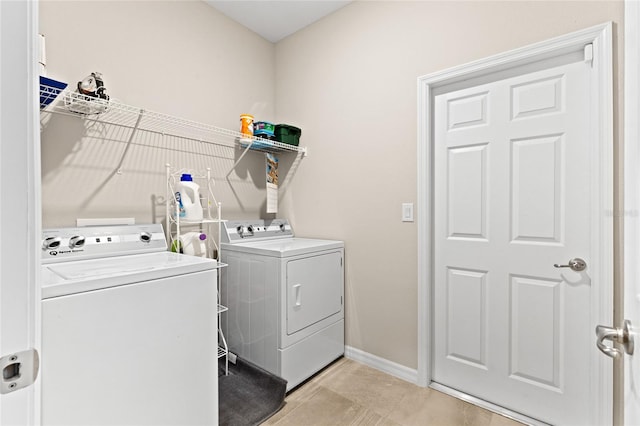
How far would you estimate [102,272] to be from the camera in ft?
3.81

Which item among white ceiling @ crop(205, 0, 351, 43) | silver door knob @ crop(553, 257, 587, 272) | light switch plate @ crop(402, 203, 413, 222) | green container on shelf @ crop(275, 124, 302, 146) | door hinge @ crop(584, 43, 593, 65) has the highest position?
white ceiling @ crop(205, 0, 351, 43)

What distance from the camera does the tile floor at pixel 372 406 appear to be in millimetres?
1647

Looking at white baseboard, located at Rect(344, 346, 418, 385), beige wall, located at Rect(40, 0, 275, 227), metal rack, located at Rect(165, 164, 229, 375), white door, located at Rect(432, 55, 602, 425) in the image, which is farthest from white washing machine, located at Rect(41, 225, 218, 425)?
white door, located at Rect(432, 55, 602, 425)

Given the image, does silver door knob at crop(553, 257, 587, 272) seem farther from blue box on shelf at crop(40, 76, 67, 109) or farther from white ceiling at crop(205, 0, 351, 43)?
blue box on shelf at crop(40, 76, 67, 109)

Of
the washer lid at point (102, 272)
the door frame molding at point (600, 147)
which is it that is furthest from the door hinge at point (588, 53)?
the washer lid at point (102, 272)

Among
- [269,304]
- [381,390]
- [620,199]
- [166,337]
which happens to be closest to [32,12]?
[166,337]

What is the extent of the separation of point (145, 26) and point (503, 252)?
260 centimetres

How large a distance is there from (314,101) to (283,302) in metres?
1.61

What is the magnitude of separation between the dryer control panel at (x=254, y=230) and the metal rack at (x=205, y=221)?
0.25 feet

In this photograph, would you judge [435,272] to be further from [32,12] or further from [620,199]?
[32,12]

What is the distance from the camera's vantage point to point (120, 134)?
6.19 ft

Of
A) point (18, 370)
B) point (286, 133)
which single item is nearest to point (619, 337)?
point (18, 370)

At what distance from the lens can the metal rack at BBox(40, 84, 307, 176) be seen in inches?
61.1

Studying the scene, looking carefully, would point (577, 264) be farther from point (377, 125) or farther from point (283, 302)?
point (283, 302)
